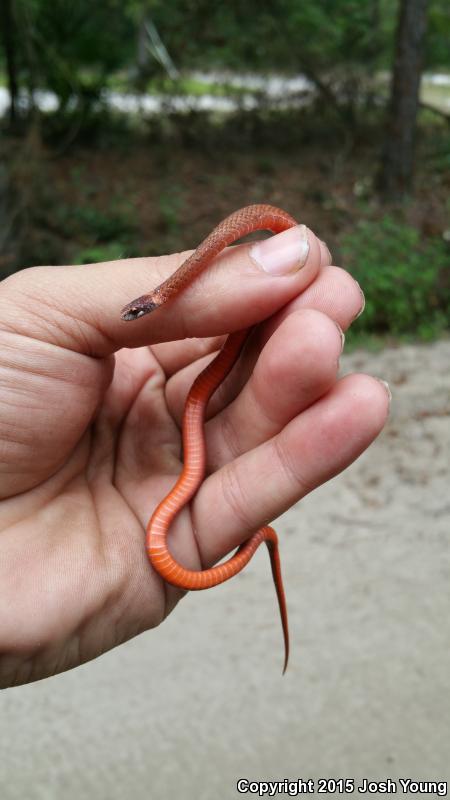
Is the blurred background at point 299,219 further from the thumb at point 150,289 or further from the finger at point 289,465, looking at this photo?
the thumb at point 150,289

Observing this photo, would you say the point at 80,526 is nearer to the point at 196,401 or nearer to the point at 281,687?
the point at 196,401

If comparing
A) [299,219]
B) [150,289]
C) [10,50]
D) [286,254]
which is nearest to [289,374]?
[286,254]

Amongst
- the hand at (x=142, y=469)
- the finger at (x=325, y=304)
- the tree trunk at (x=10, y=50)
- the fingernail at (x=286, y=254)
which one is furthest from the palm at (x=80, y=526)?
the tree trunk at (x=10, y=50)

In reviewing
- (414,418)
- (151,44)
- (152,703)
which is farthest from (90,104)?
(152,703)

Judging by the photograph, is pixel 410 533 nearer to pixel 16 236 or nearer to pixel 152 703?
pixel 152 703

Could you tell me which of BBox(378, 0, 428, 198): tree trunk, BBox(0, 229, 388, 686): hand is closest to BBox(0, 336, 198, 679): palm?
BBox(0, 229, 388, 686): hand
